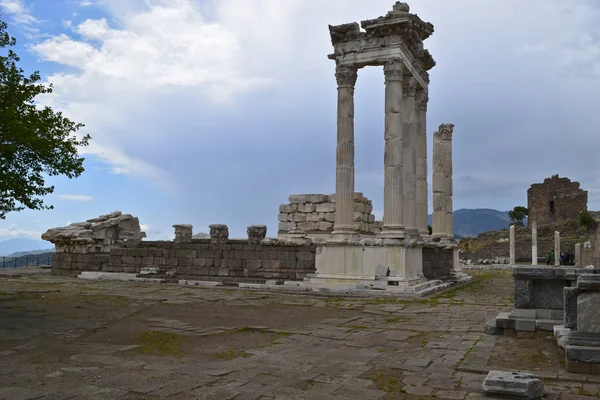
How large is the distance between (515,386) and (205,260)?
15.1 m

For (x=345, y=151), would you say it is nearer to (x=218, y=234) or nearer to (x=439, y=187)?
(x=218, y=234)

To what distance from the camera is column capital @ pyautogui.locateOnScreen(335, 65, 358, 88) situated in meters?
17.1

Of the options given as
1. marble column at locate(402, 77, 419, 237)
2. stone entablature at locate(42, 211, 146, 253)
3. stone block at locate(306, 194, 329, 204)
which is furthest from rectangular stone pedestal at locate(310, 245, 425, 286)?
stone entablature at locate(42, 211, 146, 253)

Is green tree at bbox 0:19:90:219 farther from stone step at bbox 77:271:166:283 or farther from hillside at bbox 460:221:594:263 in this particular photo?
hillside at bbox 460:221:594:263

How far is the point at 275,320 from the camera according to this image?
9953 millimetres

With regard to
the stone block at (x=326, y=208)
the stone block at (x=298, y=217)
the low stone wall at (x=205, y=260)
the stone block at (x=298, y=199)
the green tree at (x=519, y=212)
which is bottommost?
the low stone wall at (x=205, y=260)

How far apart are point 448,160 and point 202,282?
11486 millimetres

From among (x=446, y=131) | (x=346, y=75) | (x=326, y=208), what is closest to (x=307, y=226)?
(x=326, y=208)

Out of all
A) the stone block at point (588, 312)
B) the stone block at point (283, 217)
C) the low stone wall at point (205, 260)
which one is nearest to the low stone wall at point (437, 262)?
the low stone wall at point (205, 260)

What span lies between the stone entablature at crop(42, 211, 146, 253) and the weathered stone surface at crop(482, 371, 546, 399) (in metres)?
18.3

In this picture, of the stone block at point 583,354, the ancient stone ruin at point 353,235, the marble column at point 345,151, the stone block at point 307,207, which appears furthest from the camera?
the stone block at point 307,207

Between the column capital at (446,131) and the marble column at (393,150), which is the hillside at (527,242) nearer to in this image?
the column capital at (446,131)

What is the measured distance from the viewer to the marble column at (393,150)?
52.1 feet

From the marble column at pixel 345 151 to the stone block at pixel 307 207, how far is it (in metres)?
4.32
